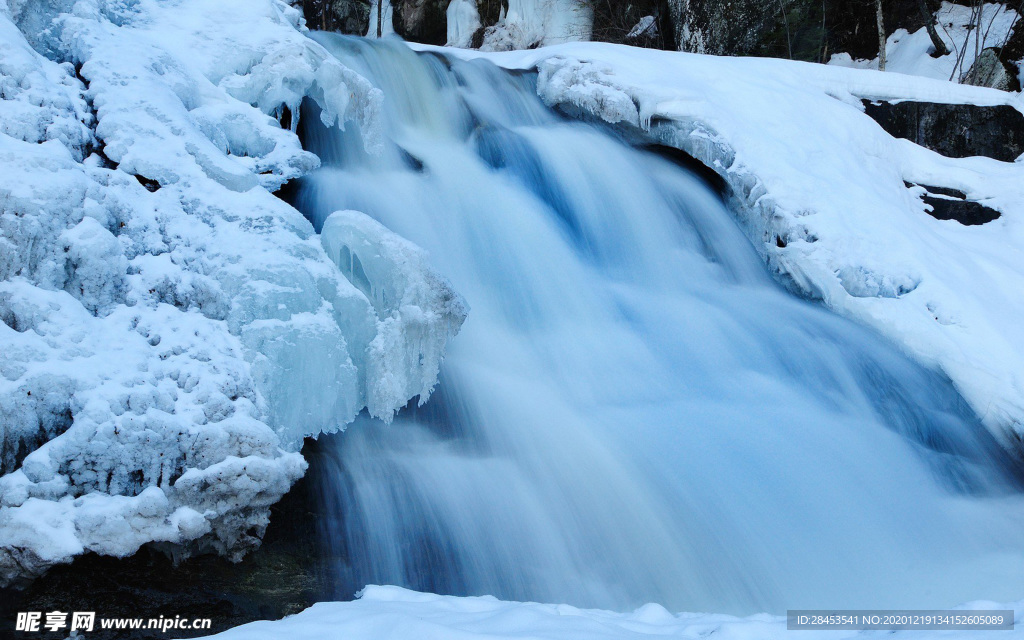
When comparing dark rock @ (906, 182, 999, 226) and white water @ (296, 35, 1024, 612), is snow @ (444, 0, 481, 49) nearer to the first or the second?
white water @ (296, 35, 1024, 612)

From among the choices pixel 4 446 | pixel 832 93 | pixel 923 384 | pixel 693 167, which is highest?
pixel 832 93

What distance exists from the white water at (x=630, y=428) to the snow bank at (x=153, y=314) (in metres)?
0.47

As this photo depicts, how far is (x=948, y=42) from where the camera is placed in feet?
37.0

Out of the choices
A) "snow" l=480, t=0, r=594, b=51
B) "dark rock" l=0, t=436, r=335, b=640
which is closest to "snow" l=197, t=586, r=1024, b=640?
"dark rock" l=0, t=436, r=335, b=640

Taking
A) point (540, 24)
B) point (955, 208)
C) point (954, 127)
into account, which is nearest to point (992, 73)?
point (954, 127)

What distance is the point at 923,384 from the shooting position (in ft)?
14.3

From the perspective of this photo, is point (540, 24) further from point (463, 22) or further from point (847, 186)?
point (847, 186)

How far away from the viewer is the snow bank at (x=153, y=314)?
97.0 inches

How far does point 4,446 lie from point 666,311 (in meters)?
3.78

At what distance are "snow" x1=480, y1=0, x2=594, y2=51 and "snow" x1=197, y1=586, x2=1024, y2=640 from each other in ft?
39.7

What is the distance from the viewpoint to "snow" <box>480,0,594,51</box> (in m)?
12.9

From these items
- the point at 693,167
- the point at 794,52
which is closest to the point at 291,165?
the point at 693,167

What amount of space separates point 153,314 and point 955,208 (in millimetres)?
6568

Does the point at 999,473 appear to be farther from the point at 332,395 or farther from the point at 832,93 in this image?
the point at 832,93
